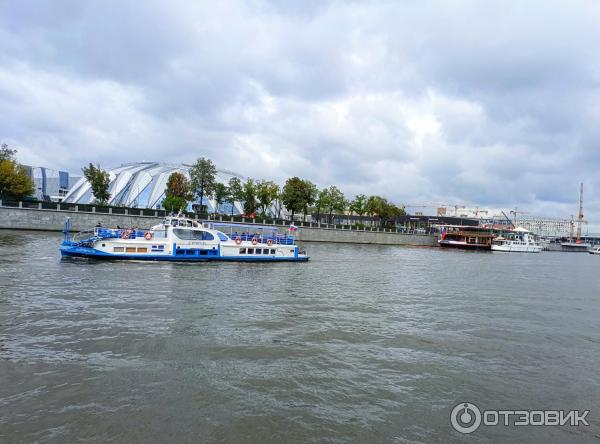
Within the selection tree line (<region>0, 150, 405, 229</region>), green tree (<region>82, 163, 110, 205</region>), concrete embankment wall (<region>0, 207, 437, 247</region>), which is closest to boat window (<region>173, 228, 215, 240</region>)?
concrete embankment wall (<region>0, 207, 437, 247</region>)

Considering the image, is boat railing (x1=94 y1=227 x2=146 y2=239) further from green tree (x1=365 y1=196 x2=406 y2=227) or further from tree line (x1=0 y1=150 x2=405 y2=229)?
green tree (x1=365 y1=196 x2=406 y2=227)

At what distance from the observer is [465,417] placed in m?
11.2

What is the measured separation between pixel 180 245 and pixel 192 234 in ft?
6.06

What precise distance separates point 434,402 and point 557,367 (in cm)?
683

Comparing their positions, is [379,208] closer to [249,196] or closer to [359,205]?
[359,205]

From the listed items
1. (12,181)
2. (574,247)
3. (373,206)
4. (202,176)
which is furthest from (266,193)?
(574,247)

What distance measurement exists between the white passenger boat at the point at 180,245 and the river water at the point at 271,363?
10.9m

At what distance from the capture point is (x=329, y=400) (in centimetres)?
1167

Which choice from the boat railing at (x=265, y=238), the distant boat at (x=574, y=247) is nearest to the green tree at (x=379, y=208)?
the boat railing at (x=265, y=238)

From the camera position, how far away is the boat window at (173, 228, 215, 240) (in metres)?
43.8

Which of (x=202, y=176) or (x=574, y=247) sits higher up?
(x=202, y=176)

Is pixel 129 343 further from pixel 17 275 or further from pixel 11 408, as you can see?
pixel 17 275

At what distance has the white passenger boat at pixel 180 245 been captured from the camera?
3975 centimetres

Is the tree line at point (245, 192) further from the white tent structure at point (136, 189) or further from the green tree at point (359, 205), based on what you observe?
the white tent structure at point (136, 189)
